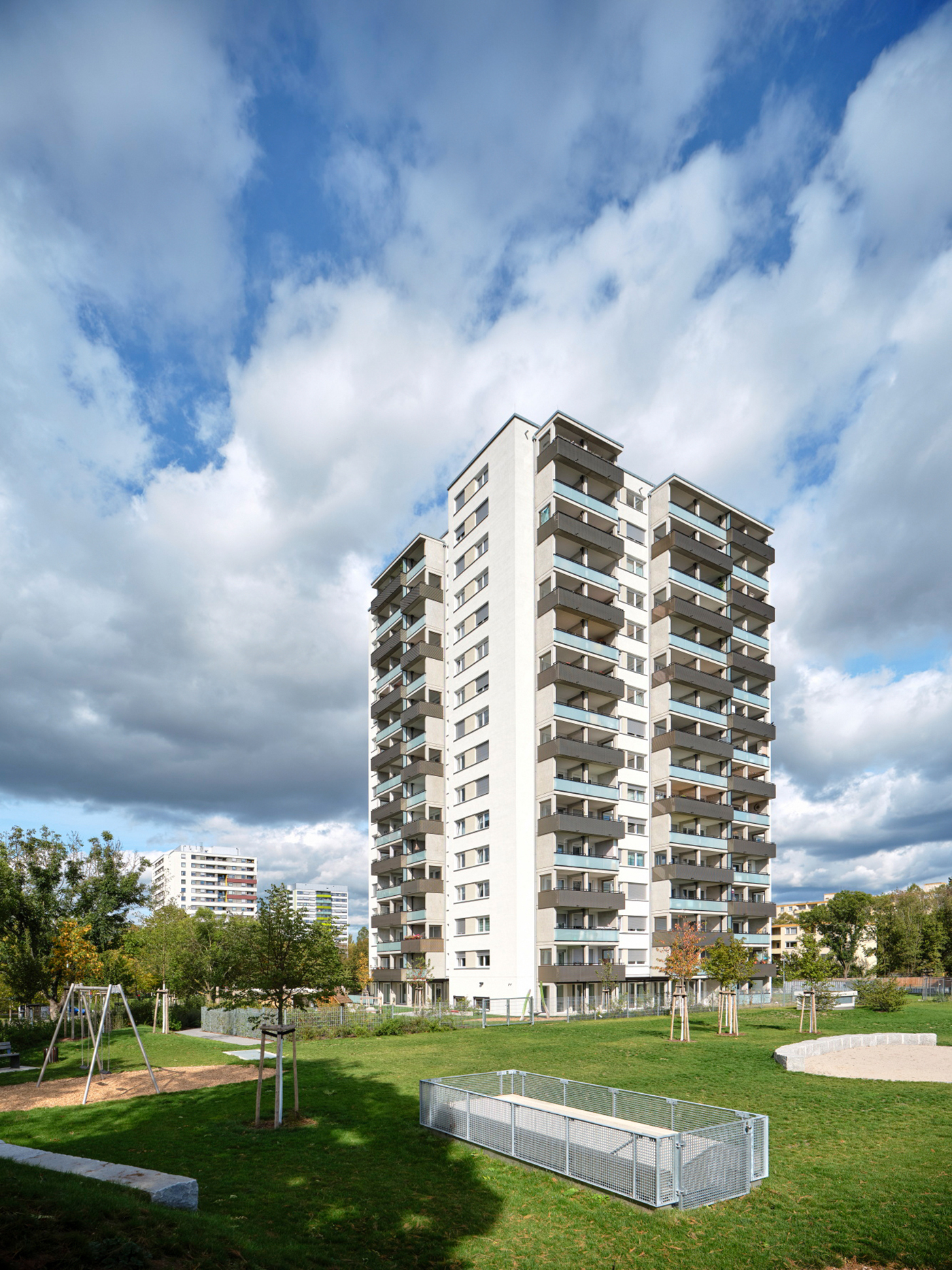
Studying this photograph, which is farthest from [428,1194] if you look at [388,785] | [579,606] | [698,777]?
[388,785]

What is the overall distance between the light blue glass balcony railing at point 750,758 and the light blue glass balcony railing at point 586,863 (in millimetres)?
17541

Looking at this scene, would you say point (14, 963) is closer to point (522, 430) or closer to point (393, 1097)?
point (393, 1097)

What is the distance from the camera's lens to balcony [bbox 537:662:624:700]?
57531mm

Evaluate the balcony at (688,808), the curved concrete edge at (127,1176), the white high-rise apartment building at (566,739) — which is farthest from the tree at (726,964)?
the curved concrete edge at (127,1176)

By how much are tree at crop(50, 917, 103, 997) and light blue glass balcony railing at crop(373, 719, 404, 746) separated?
37.8 meters

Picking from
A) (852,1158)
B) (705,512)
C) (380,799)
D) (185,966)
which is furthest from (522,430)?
(852,1158)

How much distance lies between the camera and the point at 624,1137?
41.1 feet

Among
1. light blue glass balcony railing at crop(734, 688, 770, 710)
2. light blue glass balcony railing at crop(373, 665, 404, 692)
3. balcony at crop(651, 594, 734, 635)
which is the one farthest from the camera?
light blue glass balcony railing at crop(373, 665, 404, 692)

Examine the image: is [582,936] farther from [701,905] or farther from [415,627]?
[415,627]

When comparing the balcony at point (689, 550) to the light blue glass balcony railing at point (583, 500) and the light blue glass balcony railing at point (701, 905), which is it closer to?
the light blue glass balcony railing at point (583, 500)

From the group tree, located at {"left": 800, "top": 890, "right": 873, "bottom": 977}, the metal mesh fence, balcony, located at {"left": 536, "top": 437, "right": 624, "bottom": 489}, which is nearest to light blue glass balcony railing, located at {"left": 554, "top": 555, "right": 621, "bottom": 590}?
balcony, located at {"left": 536, "top": 437, "right": 624, "bottom": 489}

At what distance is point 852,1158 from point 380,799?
63014 mm

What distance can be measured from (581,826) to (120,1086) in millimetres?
36650

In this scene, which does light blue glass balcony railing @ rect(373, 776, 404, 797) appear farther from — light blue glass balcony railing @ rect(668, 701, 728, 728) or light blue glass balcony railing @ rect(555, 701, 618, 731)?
light blue glass balcony railing @ rect(668, 701, 728, 728)
